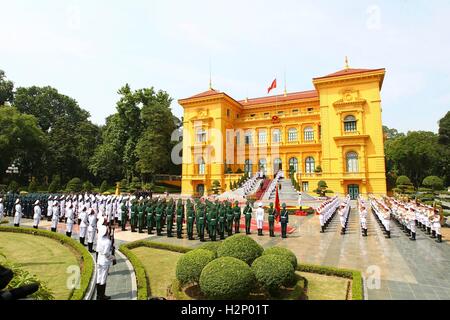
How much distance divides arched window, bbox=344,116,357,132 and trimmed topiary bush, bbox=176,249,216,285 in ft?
101

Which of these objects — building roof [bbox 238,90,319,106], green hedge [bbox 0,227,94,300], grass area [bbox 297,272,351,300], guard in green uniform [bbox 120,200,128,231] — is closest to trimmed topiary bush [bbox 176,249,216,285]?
green hedge [bbox 0,227,94,300]

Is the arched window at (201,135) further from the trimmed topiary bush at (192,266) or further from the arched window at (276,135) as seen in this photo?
the trimmed topiary bush at (192,266)

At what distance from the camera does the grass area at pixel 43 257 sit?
668 centimetres

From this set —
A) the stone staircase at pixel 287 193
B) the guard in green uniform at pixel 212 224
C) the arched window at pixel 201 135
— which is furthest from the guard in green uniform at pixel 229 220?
the arched window at pixel 201 135

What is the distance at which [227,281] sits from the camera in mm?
4938

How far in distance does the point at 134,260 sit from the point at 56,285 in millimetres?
2033

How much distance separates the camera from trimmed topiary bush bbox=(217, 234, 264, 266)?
624 centimetres

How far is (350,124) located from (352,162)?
4.45 metres

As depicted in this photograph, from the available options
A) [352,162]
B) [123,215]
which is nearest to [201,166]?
[352,162]

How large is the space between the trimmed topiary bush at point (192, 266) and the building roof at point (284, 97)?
116 feet

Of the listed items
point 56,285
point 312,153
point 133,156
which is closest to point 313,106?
point 312,153

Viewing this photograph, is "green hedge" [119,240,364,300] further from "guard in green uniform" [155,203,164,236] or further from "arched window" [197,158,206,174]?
"arched window" [197,158,206,174]

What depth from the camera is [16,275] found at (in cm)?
451
